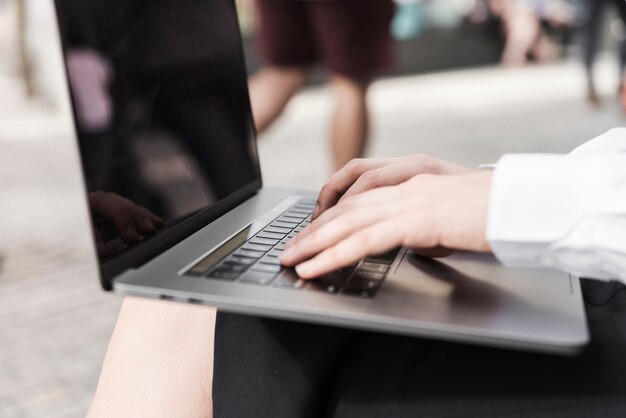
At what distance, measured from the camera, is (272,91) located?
3.26 m

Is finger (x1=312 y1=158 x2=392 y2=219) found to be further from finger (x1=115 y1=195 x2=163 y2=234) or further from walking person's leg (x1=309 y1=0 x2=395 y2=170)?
walking person's leg (x1=309 y1=0 x2=395 y2=170)

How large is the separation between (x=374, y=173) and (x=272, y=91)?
2.26m

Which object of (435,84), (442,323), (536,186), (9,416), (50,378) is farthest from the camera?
(435,84)

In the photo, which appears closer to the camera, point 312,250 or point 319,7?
point 312,250

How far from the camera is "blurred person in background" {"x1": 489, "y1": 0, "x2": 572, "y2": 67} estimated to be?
8930 millimetres

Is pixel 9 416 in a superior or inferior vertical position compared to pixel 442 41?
inferior

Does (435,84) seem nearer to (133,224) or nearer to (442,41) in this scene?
(442,41)

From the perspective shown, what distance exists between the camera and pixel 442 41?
861 cm

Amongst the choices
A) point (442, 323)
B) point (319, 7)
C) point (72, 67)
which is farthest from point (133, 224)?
point (319, 7)

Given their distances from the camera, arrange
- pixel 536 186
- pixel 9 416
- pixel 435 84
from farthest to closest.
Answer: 1. pixel 435 84
2. pixel 9 416
3. pixel 536 186

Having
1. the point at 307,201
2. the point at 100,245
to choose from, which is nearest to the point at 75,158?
the point at 307,201

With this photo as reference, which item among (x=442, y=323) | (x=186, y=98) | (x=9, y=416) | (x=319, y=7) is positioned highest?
(x=319, y=7)

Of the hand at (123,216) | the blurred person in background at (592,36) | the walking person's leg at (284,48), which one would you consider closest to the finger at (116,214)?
the hand at (123,216)

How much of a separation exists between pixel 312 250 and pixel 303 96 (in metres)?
6.33
